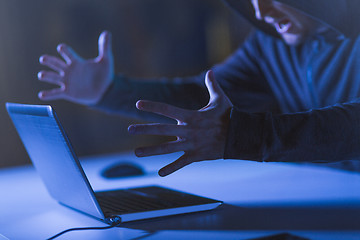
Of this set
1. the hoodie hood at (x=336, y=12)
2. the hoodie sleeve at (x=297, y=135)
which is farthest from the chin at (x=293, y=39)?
the hoodie sleeve at (x=297, y=135)

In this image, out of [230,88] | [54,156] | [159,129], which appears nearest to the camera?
[159,129]

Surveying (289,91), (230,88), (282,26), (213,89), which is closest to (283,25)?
(282,26)

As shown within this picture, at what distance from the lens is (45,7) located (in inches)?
128

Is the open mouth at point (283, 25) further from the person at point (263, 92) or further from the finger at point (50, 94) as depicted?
the finger at point (50, 94)

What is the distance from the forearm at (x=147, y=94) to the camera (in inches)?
62.5

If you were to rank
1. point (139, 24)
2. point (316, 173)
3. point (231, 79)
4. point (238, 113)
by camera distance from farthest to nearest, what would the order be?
point (139, 24), point (231, 79), point (316, 173), point (238, 113)

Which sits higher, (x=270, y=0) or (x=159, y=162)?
(x=270, y=0)

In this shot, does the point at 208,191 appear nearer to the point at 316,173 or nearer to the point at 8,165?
the point at 316,173

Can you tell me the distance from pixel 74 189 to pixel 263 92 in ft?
3.63

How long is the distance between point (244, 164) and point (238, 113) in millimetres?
670

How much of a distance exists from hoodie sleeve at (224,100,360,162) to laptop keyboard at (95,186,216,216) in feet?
0.54

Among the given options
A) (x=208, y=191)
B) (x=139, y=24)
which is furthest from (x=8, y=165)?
(x=208, y=191)

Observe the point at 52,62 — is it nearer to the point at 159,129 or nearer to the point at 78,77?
the point at 78,77

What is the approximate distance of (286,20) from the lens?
4.50 ft
